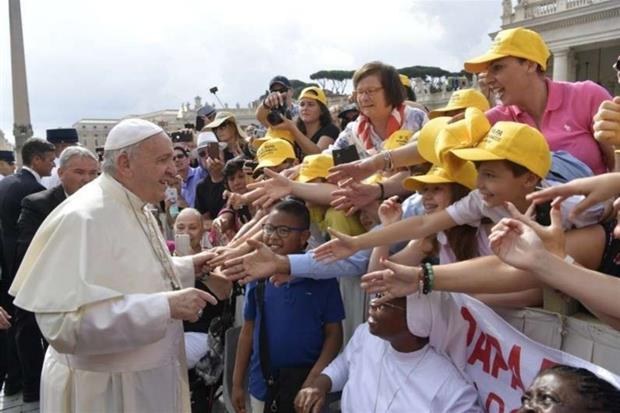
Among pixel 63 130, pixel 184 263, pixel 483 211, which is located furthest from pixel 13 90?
pixel 483 211

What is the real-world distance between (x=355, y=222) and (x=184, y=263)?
1002 millimetres

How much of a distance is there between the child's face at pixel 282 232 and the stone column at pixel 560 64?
29.8m

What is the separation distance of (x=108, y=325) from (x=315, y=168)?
1.60m

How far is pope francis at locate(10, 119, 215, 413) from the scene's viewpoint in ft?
7.74

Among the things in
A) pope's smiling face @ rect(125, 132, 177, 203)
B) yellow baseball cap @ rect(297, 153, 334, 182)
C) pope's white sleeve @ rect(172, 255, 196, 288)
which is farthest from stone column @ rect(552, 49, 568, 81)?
pope's smiling face @ rect(125, 132, 177, 203)

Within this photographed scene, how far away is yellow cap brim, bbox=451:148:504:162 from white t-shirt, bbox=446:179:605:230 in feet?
0.59

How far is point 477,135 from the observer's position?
2309 millimetres

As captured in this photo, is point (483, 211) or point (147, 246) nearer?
point (483, 211)

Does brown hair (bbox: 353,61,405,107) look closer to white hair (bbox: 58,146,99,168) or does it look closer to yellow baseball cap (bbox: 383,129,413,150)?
yellow baseball cap (bbox: 383,129,413,150)

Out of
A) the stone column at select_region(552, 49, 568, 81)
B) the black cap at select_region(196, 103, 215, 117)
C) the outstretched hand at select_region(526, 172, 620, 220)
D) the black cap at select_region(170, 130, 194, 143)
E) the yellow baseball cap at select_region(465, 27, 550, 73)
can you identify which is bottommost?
the black cap at select_region(170, 130, 194, 143)

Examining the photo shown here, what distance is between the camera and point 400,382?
2.29 m

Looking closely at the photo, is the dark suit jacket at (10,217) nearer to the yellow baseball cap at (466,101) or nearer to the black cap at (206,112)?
the black cap at (206,112)

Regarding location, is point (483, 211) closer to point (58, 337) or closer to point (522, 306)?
point (522, 306)

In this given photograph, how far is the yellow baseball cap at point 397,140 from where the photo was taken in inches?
129
